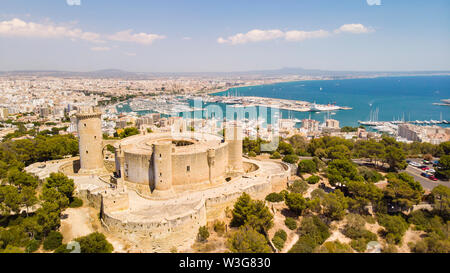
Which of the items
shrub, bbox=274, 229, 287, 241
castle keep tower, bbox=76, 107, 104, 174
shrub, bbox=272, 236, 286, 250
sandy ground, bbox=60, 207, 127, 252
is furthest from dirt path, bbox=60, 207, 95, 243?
shrub, bbox=274, 229, 287, 241

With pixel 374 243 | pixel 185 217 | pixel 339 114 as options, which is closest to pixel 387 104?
pixel 339 114

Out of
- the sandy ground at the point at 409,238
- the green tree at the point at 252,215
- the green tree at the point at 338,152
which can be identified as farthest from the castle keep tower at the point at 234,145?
the green tree at the point at 338,152

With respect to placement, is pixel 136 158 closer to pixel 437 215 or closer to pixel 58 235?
pixel 58 235

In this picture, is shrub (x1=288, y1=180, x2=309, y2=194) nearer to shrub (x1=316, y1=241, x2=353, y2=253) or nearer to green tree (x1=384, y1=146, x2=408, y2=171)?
shrub (x1=316, y1=241, x2=353, y2=253)

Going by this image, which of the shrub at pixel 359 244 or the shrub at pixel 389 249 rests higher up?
the shrub at pixel 389 249

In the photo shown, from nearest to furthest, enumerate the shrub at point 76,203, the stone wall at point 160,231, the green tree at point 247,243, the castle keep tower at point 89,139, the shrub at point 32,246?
the green tree at point 247,243, the shrub at point 32,246, the stone wall at point 160,231, the shrub at point 76,203, the castle keep tower at point 89,139

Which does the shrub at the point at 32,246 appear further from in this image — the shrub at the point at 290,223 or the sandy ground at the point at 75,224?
the shrub at the point at 290,223
